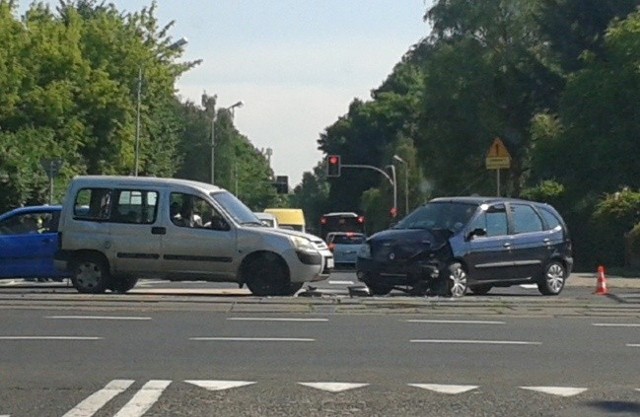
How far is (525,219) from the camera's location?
24344 millimetres

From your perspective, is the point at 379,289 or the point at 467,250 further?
the point at 379,289

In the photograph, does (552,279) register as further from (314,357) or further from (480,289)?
(314,357)

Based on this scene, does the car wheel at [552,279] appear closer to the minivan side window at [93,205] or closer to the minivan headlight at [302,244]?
the minivan headlight at [302,244]

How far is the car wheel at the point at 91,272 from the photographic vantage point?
22234 mm

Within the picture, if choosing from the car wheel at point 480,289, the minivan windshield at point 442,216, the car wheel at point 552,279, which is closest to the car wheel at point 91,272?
the minivan windshield at point 442,216

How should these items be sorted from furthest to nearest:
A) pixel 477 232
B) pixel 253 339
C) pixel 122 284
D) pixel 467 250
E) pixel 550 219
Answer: pixel 550 219
pixel 477 232
pixel 122 284
pixel 467 250
pixel 253 339

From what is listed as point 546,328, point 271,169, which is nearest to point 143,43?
point 546,328

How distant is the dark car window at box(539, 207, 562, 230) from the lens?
24.8 metres

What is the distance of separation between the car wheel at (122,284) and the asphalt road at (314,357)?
1.80 m

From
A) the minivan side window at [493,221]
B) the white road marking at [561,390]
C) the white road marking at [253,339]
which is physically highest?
the minivan side window at [493,221]

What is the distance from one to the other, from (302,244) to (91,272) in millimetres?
3369

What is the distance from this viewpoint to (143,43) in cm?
6625

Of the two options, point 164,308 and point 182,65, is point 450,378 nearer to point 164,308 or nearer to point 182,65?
point 164,308

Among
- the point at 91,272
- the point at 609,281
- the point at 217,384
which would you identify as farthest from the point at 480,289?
the point at 217,384
